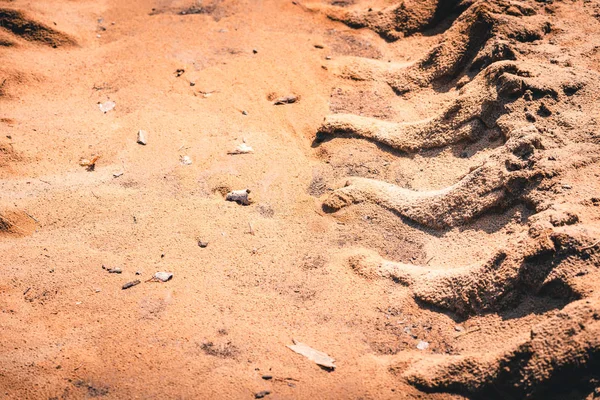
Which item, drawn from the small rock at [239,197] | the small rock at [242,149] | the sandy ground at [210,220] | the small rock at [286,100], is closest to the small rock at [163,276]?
the sandy ground at [210,220]

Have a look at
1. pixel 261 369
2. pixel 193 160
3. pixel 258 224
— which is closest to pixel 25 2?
pixel 193 160

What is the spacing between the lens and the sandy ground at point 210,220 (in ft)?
9.20

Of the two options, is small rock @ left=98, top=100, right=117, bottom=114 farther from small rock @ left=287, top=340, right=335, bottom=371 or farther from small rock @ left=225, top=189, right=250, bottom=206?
small rock @ left=287, top=340, right=335, bottom=371

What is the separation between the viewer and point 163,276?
A: 3299 mm

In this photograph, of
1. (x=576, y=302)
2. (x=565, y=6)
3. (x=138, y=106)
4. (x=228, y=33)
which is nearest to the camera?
(x=576, y=302)

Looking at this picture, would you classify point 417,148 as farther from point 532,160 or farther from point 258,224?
point 258,224

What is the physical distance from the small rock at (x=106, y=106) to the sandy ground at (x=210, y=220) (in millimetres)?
51

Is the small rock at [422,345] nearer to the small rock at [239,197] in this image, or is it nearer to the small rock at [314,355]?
the small rock at [314,355]

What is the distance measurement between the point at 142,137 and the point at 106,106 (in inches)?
25.7

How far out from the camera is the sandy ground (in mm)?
2805

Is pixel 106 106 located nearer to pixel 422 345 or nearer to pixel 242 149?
pixel 242 149

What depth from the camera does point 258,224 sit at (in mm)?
3701

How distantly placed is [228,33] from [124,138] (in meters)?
1.74

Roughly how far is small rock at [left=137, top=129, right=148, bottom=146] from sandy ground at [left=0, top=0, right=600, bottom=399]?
0.07m
